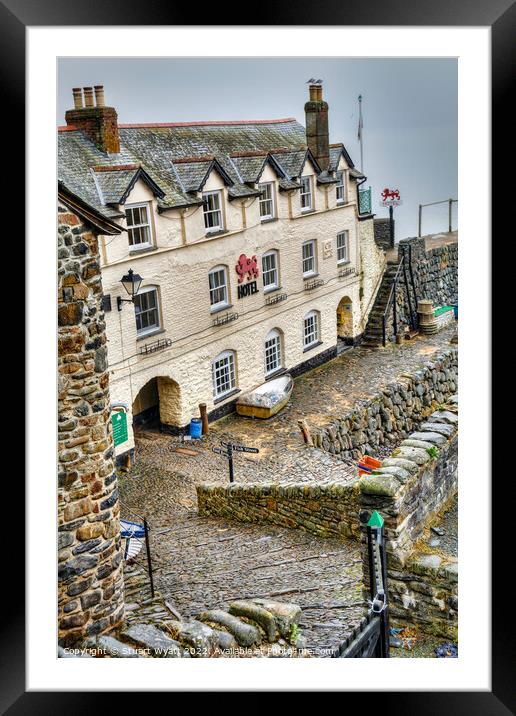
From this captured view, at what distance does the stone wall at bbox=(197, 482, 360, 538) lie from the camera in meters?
6.98

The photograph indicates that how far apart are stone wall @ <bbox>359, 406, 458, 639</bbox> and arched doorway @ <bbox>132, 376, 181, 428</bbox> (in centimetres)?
205

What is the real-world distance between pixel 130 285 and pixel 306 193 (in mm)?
2219

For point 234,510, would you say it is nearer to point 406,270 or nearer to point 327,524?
point 327,524

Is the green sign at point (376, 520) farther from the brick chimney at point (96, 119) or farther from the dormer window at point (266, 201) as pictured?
the dormer window at point (266, 201)

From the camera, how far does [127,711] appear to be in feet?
15.6

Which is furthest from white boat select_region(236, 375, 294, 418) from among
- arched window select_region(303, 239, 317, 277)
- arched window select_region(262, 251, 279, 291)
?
arched window select_region(303, 239, 317, 277)

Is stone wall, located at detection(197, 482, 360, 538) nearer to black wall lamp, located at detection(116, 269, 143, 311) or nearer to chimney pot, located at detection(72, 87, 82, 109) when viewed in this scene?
black wall lamp, located at detection(116, 269, 143, 311)

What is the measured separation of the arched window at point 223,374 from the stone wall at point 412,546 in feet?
6.30

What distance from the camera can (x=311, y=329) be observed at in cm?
832

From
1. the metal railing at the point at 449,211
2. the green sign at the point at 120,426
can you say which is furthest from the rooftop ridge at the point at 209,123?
the green sign at the point at 120,426

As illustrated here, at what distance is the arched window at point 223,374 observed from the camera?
752 cm
